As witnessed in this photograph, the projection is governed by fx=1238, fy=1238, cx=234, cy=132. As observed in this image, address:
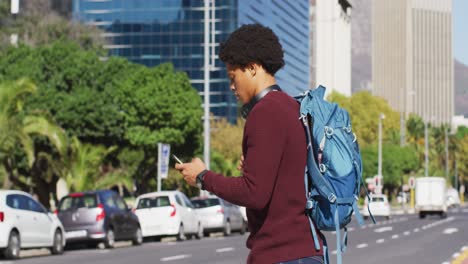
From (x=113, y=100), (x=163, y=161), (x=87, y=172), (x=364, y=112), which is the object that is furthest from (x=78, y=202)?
(x=364, y=112)

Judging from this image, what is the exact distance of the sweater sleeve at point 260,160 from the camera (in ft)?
16.8

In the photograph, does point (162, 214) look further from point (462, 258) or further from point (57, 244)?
point (462, 258)

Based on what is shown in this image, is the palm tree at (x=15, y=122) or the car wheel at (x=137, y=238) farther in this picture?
the palm tree at (x=15, y=122)

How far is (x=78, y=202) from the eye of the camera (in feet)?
106

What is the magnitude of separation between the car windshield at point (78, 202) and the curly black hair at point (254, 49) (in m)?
26.8

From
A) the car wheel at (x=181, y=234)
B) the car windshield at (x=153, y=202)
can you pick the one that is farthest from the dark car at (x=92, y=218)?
the car wheel at (x=181, y=234)

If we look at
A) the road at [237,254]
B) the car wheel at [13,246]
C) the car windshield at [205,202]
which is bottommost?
the road at [237,254]

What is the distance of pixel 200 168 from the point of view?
5402mm

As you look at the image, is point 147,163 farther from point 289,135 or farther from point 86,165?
point 289,135

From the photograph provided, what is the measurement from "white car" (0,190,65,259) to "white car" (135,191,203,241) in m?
8.81

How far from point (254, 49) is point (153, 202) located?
33.6 m

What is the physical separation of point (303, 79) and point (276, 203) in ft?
570

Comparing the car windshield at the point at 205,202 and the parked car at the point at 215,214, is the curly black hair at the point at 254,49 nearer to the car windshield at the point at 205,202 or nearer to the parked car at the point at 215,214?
the parked car at the point at 215,214

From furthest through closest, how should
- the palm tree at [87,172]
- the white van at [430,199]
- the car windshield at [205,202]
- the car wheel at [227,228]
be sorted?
the white van at [430,199] < the palm tree at [87,172] < the car wheel at [227,228] < the car windshield at [205,202]
